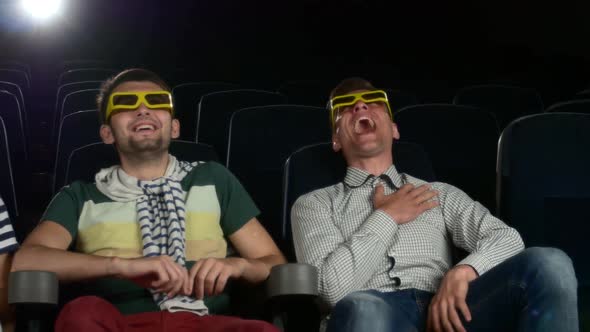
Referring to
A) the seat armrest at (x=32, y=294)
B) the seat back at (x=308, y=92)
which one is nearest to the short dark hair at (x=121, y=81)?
the seat armrest at (x=32, y=294)

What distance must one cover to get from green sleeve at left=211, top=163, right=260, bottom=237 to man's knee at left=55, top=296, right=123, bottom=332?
1.31ft

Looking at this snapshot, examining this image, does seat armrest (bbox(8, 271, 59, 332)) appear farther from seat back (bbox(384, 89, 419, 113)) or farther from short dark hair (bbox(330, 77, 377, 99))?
seat back (bbox(384, 89, 419, 113))

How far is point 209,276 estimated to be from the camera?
5.18 feet

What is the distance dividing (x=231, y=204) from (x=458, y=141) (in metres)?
0.85

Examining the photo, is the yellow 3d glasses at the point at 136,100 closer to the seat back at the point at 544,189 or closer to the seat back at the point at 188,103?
the seat back at the point at 544,189

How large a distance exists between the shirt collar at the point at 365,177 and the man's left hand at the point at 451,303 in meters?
0.38

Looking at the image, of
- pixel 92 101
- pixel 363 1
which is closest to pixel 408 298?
pixel 92 101

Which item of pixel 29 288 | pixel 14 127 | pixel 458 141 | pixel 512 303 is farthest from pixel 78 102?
pixel 512 303

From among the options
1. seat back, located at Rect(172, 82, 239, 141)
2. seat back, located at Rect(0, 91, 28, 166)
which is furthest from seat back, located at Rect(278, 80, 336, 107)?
seat back, located at Rect(0, 91, 28, 166)

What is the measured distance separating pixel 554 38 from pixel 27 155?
3.62 metres

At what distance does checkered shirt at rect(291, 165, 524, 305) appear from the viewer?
175 centimetres

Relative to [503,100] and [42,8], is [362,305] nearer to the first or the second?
[503,100]

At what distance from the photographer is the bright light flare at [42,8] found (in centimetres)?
649

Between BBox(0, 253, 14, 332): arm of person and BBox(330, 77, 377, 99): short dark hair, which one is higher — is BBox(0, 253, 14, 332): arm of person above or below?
below
